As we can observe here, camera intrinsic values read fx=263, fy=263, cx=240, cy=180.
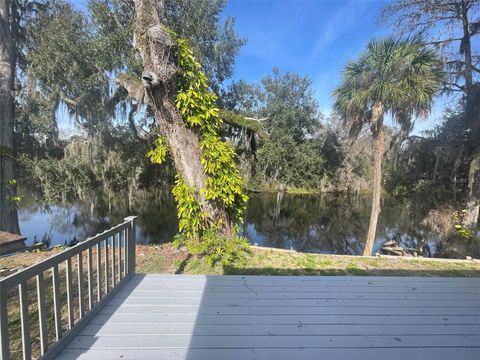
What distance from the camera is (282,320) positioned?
179cm

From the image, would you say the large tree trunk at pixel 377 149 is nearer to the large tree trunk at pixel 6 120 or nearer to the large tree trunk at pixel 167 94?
the large tree trunk at pixel 167 94

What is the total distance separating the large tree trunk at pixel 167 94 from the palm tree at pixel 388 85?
427 cm

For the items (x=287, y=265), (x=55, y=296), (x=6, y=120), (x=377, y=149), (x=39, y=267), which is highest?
(x=6, y=120)

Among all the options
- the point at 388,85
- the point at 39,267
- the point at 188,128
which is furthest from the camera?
the point at 388,85

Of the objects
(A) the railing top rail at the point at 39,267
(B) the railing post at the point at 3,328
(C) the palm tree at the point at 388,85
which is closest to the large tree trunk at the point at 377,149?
(C) the palm tree at the point at 388,85

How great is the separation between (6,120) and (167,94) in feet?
18.6

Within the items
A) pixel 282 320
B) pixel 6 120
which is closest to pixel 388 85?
pixel 282 320

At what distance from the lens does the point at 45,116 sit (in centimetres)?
750

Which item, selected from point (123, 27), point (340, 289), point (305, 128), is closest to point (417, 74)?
point (340, 289)

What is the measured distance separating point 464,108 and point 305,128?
26.4 feet

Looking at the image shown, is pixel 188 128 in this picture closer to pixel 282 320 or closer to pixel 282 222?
pixel 282 320

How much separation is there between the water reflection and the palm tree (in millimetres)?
2794

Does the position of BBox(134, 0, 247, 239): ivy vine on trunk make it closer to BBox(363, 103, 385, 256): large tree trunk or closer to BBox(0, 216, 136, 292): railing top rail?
BBox(0, 216, 136, 292): railing top rail

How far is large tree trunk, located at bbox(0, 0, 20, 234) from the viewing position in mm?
6441
